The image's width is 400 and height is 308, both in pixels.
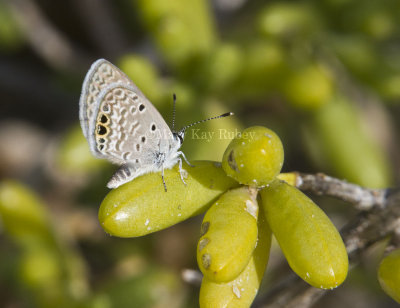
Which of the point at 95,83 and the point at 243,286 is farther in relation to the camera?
the point at 95,83

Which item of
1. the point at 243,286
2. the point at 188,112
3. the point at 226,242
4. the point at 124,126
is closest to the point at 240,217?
the point at 226,242

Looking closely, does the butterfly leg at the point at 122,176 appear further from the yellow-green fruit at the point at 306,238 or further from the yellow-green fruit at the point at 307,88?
the yellow-green fruit at the point at 307,88

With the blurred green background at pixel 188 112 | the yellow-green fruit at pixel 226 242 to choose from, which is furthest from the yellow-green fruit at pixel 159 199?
the blurred green background at pixel 188 112

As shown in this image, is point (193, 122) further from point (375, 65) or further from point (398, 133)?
point (398, 133)

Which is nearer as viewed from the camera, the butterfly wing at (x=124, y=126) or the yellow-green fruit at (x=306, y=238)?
the yellow-green fruit at (x=306, y=238)

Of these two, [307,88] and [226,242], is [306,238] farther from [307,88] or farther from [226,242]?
[307,88]

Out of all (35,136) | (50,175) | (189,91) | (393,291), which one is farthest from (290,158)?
(393,291)

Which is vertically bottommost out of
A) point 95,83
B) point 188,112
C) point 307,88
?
point 307,88
